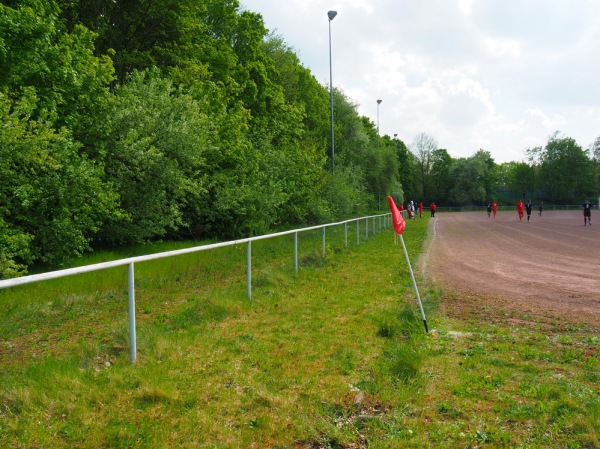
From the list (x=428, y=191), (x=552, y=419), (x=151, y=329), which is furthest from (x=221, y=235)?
(x=428, y=191)

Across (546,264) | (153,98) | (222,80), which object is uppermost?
(222,80)

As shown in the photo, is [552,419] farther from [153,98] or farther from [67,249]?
[153,98]

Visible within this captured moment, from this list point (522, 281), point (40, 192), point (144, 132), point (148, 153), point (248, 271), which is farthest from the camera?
point (144, 132)

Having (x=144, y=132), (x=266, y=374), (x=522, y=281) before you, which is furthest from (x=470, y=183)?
(x=266, y=374)

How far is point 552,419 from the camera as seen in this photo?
3562 millimetres

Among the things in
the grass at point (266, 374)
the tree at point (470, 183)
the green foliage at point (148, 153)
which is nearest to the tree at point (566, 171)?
the tree at point (470, 183)

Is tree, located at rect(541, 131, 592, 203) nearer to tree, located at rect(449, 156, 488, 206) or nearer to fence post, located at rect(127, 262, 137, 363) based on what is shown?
tree, located at rect(449, 156, 488, 206)

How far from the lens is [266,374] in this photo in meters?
4.55

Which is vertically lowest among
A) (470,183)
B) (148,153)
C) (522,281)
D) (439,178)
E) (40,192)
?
(522,281)

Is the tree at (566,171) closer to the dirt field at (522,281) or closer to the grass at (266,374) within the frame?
the dirt field at (522,281)

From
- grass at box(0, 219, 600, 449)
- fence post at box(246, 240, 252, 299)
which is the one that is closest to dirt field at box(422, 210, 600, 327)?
grass at box(0, 219, 600, 449)

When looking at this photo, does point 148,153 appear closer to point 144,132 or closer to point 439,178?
point 144,132

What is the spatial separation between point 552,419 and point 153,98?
15230 mm

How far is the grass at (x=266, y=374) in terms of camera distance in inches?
132
